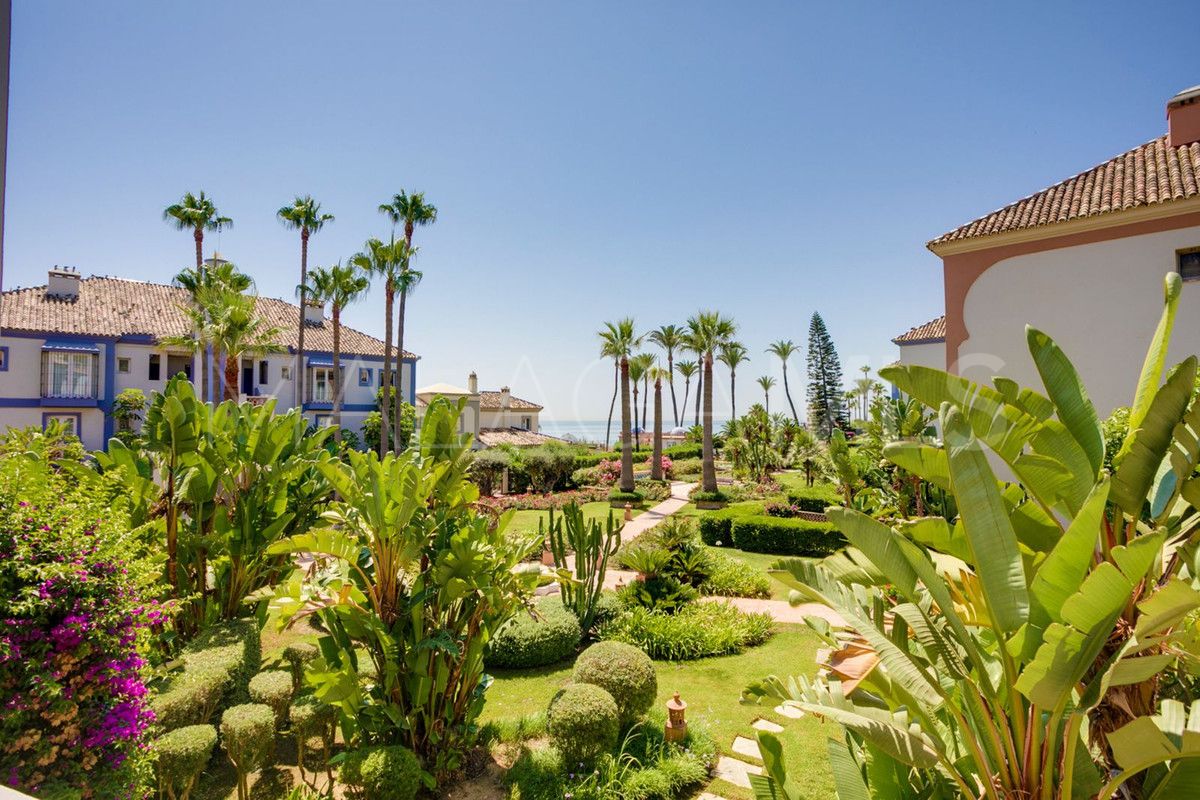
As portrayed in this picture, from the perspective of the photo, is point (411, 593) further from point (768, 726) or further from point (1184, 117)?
point (1184, 117)

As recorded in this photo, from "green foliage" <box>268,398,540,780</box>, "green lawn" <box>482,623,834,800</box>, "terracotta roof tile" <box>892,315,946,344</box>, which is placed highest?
"terracotta roof tile" <box>892,315,946,344</box>

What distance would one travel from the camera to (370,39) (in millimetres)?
5449

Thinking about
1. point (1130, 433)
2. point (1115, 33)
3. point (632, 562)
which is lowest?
point (632, 562)

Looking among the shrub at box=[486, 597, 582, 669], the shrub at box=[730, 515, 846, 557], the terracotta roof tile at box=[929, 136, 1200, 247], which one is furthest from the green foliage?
the terracotta roof tile at box=[929, 136, 1200, 247]

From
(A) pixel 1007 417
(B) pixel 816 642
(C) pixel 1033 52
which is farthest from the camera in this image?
(B) pixel 816 642

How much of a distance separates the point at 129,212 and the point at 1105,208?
52.6ft

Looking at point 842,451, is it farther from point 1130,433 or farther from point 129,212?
point 129,212

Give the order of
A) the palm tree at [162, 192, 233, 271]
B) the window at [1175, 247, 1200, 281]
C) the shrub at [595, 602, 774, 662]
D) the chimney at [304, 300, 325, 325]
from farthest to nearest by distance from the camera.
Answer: the chimney at [304, 300, 325, 325] → the palm tree at [162, 192, 233, 271] → the window at [1175, 247, 1200, 281] → the shrub at [595, 602, 774, 662]

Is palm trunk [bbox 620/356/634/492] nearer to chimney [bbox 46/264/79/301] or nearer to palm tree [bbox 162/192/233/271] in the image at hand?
palm tree [bbox 162/192/233/271]

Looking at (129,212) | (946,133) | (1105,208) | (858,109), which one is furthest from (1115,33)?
(129,212)

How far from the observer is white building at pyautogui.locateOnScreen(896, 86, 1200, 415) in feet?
34.6

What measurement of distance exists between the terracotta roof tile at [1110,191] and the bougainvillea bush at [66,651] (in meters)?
14.9

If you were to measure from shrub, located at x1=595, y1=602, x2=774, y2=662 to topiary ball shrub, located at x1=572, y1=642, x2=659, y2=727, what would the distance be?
2.32 metres

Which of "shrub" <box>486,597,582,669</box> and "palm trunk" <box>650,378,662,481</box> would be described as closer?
"shrub" <box>486,597,582,669</box>
